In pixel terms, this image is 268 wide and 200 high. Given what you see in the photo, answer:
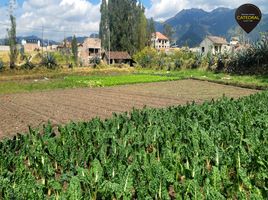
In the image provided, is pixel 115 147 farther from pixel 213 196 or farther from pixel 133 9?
pixel 133 9

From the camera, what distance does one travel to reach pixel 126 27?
6125 centimetres

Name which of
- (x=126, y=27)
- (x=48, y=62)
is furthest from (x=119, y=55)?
(x=48, y=62)

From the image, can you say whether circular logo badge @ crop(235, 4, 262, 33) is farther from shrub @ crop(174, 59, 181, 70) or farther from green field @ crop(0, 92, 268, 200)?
green field @ crop(0, 92, 268, 200)

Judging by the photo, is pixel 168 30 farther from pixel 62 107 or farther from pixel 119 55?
pixel 62 107

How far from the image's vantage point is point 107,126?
7.88 meters

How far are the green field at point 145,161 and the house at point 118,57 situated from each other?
47.4 meters

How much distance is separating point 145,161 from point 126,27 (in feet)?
188

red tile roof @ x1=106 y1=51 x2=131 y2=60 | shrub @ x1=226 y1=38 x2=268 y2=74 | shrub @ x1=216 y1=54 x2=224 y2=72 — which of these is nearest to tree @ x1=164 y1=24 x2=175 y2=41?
red tile roof @ x1=106 y1=51 x2=131 y2=60

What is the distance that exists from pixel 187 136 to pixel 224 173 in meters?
1.93

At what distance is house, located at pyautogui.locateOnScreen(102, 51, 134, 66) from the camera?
183 feet

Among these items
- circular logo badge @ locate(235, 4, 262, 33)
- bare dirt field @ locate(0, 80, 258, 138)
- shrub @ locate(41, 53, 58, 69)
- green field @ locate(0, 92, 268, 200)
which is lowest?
bare dirt field @ locate(0, 80, 258, 138)

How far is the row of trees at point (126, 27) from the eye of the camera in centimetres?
6059

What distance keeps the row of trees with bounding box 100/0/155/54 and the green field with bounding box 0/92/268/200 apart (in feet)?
171

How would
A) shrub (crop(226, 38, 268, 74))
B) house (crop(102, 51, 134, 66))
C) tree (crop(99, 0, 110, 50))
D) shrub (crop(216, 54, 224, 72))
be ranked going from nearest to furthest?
1. shrub (crop(226, 38, 268, 74))
2. shrub (crop(216, 54, 224, 72))
3. house (crop(102, 51, 134, 66))
4. tree (crop(99, 0, 110, 50))
